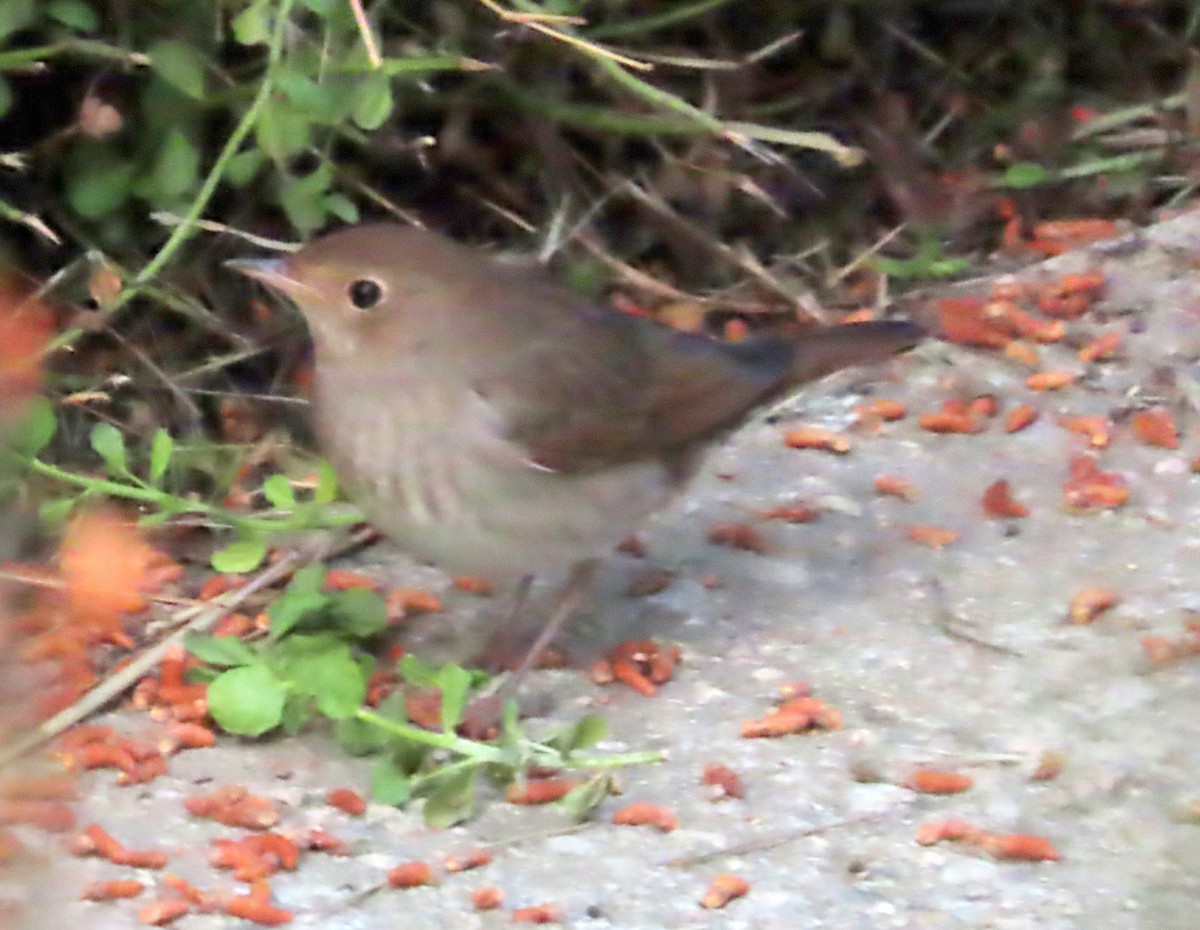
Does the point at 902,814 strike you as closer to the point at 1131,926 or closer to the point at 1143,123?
the point at 1131,926

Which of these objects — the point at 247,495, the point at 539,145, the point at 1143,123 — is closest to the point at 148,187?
the point at 247,495

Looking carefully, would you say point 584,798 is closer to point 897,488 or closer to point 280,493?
point 280,493

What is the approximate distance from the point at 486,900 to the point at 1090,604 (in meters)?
1.11

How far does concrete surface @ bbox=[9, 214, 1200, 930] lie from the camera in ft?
6.41

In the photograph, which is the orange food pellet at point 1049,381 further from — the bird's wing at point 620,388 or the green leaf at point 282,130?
the green leaf at point 282,130

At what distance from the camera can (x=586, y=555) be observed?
2529 mm

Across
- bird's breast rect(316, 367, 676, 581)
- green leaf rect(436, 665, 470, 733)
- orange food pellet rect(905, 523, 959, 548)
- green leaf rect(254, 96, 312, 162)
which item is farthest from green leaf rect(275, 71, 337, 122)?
orange food pellet rect(905, 523, 959, 548)

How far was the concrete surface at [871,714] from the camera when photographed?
76.9 inches

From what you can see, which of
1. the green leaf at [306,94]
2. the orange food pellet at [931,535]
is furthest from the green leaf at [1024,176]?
the green leaf at [306,94]

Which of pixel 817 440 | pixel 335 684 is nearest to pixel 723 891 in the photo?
pixel 335 684

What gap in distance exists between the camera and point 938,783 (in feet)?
7.06

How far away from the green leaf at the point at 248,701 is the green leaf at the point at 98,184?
964 mm

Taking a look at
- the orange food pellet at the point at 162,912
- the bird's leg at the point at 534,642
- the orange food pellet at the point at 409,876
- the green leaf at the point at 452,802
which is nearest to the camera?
the orange food pellet at the point at 162,912

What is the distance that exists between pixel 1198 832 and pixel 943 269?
68.1 inches
